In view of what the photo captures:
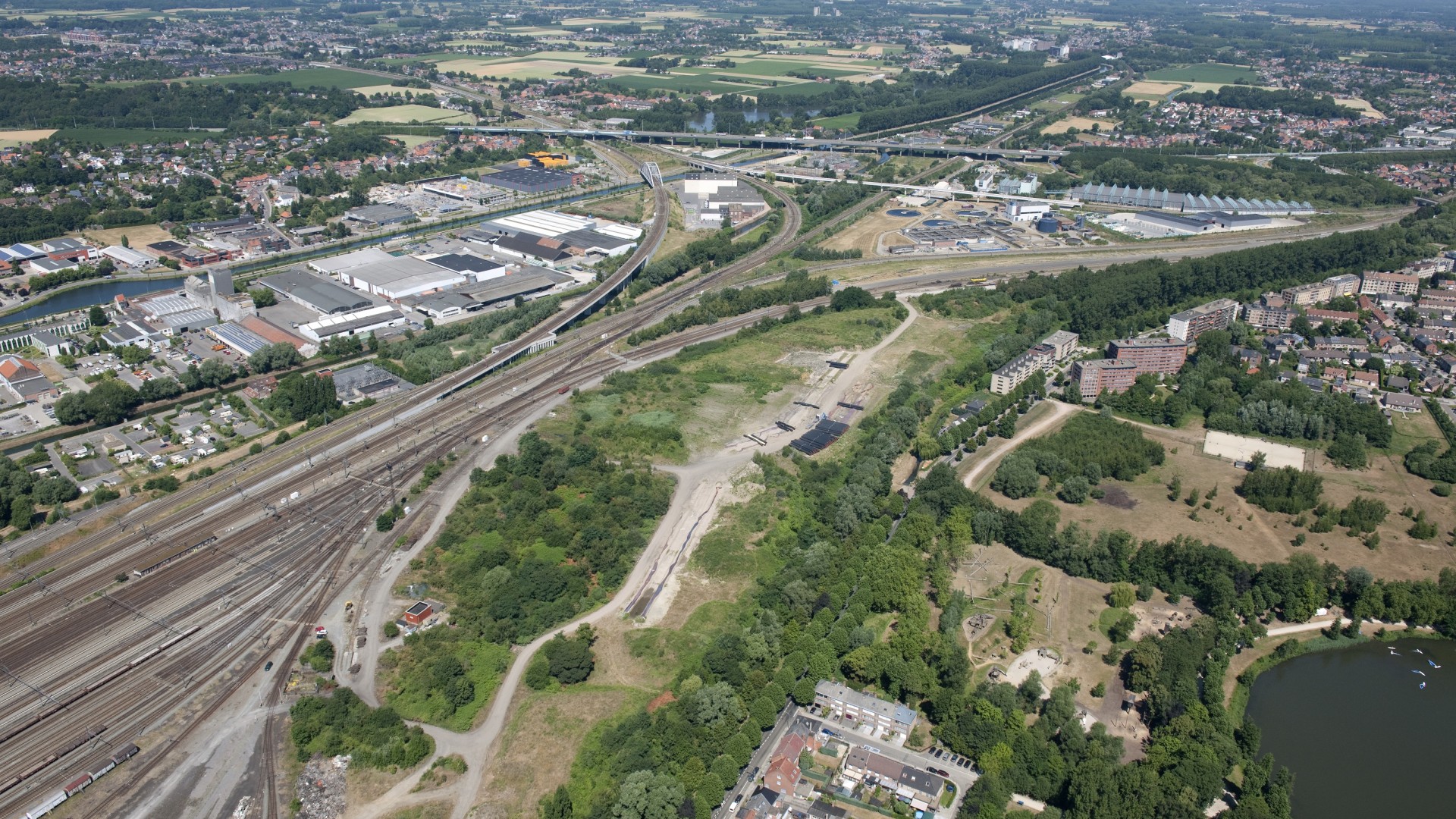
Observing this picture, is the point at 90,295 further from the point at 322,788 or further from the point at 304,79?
the point at 304,79

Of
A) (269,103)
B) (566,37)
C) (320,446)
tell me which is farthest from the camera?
(566,37)

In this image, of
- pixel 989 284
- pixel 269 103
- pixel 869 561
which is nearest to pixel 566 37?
pixel 269 103

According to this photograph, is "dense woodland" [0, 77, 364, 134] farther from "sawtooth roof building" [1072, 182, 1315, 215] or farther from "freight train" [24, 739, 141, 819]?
"freight train" [24, 739, 141, 819]

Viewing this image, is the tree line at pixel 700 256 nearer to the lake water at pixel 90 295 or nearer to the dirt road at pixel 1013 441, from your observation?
the dirt road at pixel 1013 441

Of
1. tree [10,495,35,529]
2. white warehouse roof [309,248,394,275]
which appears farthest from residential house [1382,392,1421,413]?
white warehouse roof [309,248,394,275]

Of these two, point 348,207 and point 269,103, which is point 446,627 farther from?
point 269,103
